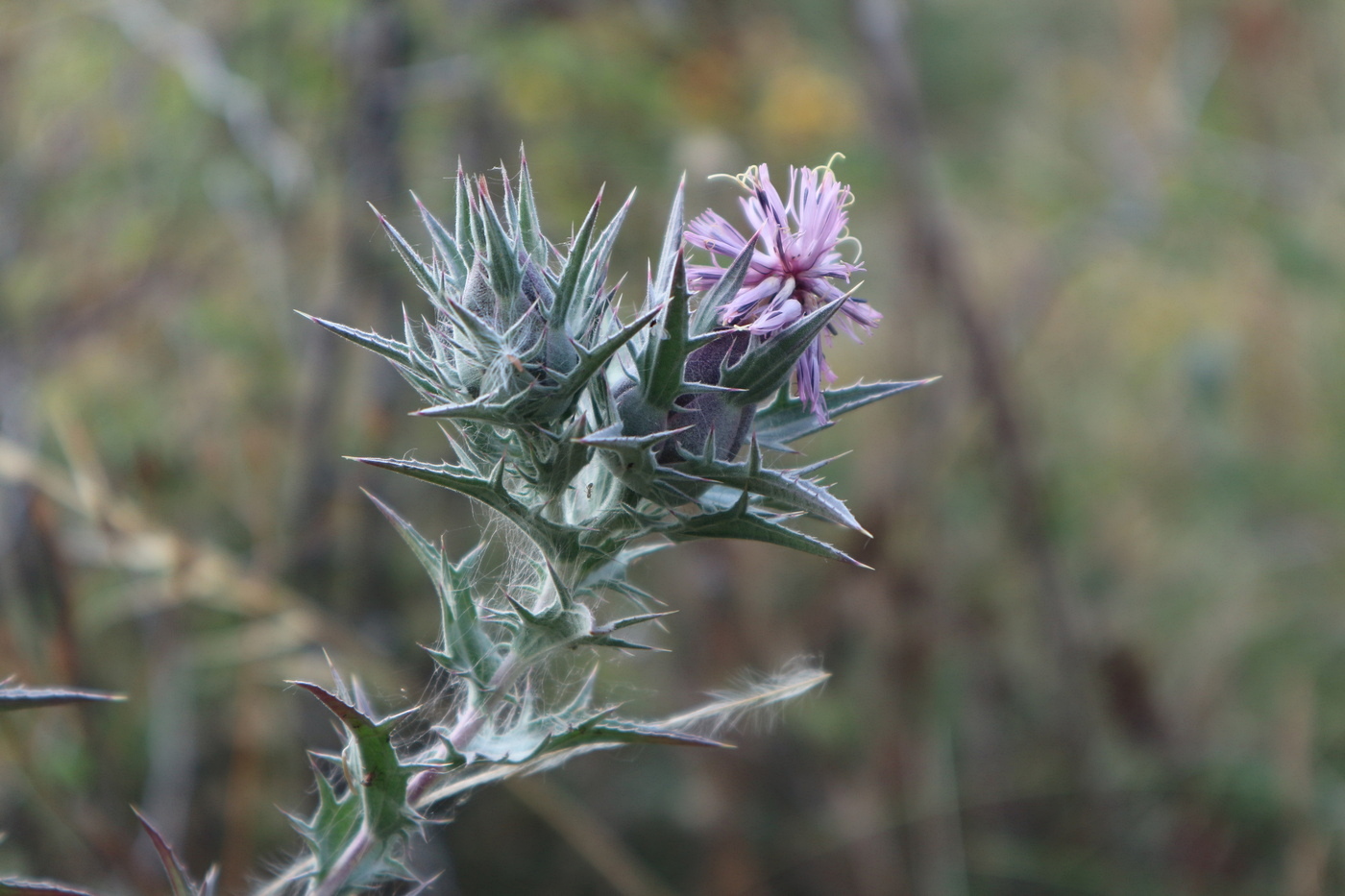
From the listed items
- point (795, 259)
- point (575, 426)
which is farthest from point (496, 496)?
point (795, 259)

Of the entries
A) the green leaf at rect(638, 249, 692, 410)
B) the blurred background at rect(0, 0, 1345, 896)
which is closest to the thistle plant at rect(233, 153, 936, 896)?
the green leaf at rect(638, 249, 692, 410)

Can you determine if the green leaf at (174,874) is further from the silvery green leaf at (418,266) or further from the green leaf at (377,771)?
the silvery green leaf at (418,266)

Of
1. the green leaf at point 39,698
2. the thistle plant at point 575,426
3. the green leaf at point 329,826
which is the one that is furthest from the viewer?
the green leaf at point 329,826

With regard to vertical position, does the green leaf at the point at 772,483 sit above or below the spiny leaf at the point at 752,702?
above

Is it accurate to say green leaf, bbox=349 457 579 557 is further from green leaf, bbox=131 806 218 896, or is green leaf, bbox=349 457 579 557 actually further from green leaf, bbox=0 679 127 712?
green leaf, bbox=131 806 218 896

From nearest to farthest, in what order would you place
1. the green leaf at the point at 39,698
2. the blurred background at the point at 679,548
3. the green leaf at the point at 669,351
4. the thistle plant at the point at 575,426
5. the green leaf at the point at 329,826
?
1. the green leaf at the point at 39,698
2. the green leaf at the point at 669,351
3. the thistle plant at the point at 575,426
4. the green leaf at the point at 329,826
5. the blurred background at the point at 679,548

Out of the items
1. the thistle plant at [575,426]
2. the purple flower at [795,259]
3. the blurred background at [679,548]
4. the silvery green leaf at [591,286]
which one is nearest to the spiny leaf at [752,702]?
the thistle plant at [575,426]

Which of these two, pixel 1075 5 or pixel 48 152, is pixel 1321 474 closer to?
pixel 48 152
